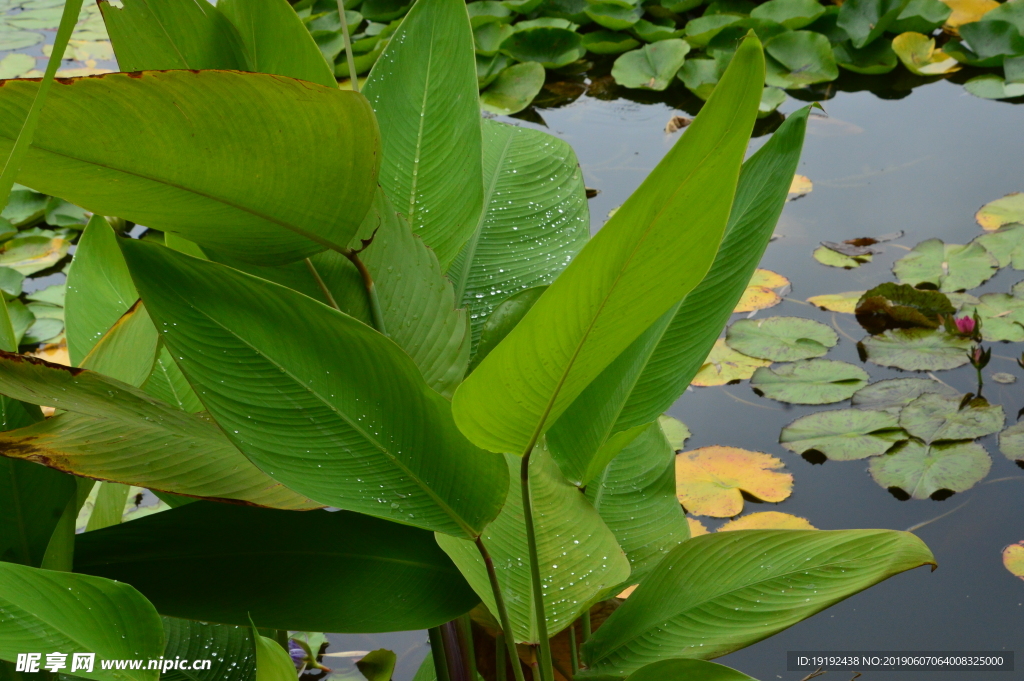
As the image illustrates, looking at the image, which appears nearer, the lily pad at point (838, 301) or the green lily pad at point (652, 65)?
the lily pad at point (838, 301)

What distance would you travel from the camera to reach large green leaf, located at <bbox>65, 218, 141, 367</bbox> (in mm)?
607

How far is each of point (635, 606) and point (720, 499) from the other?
66 cm

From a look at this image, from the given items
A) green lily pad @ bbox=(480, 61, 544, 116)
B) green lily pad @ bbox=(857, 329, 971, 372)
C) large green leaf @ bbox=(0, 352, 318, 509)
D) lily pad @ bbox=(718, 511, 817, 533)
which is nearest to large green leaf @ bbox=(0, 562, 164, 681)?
large green leaf @ bbox=(0, 352, 318, 509)

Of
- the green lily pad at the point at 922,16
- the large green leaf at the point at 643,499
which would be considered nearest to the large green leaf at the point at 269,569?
the large green leaf at the point at 643,499

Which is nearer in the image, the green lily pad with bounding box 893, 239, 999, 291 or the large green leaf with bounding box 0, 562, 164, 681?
the large green leaf with bounding box 0, 562, 164, 681

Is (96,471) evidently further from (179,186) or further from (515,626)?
(515,626)

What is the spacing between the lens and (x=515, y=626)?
→ 0.49m

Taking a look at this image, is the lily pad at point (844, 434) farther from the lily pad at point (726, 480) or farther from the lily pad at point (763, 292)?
the lily pad at point (763, 292)

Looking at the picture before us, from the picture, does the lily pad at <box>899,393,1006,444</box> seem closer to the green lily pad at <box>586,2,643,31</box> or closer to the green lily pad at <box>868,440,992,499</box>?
the green lily pad at <box>868,440,992,499</box>

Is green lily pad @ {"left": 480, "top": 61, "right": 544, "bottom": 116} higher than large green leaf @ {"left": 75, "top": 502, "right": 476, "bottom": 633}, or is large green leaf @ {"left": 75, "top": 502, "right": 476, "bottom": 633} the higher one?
large green leaf @ {"left": 75, "top": 502, "right": 476, "bottom": 633}

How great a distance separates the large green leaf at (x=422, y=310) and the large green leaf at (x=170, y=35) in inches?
5.5

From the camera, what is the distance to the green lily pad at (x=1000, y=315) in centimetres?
127

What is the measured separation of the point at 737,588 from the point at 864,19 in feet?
6.33

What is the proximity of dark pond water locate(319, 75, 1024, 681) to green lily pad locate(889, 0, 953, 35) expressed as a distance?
178 millimetres
